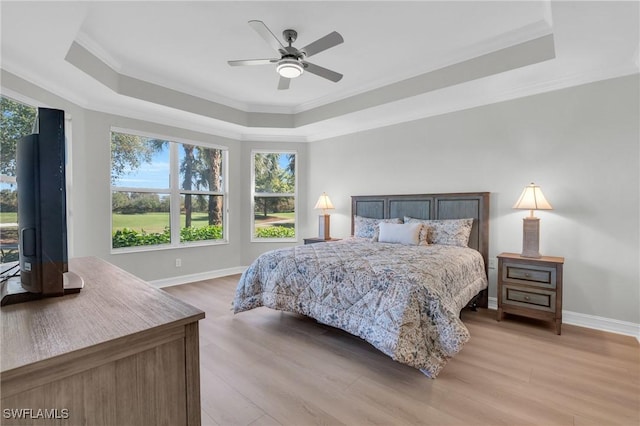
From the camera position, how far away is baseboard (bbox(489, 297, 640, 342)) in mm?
2820

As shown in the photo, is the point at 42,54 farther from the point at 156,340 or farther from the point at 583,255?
the point at 583,255

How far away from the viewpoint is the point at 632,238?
284cm

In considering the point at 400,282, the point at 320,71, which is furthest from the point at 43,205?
the point at 320,71

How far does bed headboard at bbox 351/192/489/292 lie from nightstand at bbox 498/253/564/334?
0.48 metres

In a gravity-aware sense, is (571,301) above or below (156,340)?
below

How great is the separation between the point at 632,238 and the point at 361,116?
3.23m

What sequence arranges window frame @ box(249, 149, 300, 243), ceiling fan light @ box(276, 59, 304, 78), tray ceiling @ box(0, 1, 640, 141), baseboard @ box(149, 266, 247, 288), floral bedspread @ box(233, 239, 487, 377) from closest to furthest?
floral bedspread @ box(233, 239, 487, 377), tray ceiling @ box(0, 1, 640, 141), ceiling fan light @ box(276, 59, 304, 78), baseboard @ box(149, 266, 247, 288), window frame @ box(249, 149, 300, 243)

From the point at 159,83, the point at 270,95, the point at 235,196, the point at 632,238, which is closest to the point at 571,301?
the point at 632,238

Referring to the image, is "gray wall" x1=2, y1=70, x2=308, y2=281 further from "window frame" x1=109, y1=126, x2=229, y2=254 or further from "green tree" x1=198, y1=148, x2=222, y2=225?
"green tree" x1=198, y1=148, x2=222, y2=225

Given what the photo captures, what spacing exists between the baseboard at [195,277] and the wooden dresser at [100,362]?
12.4 feet

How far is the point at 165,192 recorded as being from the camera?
4.54 metres

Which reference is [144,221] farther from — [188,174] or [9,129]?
[9,129]

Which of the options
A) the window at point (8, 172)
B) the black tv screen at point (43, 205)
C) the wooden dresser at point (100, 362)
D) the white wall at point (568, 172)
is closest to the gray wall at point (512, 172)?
the white wall at point (568, 172)

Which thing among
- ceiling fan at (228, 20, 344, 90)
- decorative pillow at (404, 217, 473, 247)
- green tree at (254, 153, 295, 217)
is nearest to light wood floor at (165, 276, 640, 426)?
decorative pillow at (404, 217, 473, 247)
